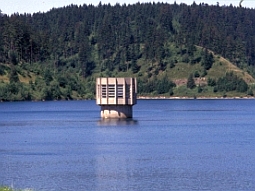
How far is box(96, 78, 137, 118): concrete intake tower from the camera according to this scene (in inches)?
4515

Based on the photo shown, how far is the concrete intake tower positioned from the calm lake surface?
2.45 metres

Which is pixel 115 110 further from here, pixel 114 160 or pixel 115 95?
pixel 114 160

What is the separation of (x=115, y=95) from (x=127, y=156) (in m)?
41.7

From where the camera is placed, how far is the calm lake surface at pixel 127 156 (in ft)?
183

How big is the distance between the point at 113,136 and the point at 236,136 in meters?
14.3

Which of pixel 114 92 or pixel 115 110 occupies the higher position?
pixel 114 92

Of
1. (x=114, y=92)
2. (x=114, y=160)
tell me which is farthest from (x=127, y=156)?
(x=114, y=92)

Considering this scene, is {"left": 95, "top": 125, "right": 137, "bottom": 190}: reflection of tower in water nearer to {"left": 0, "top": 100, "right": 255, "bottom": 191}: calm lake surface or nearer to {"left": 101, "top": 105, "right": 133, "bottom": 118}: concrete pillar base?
{"left": 0, "top": 100, "right": 255, "bottom": 191}: calm lake surface

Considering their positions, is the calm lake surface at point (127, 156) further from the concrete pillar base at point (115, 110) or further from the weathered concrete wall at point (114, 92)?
the weathered concrete wall at point (114, 92)

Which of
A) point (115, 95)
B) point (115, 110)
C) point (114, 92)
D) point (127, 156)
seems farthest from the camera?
point (115, 110)

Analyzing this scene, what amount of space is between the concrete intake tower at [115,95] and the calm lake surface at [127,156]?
2.45m

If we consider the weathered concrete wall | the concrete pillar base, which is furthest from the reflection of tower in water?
the concrete pillar base

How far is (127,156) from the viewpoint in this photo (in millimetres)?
73250

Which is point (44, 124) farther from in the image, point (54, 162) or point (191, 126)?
point (54, 162)
